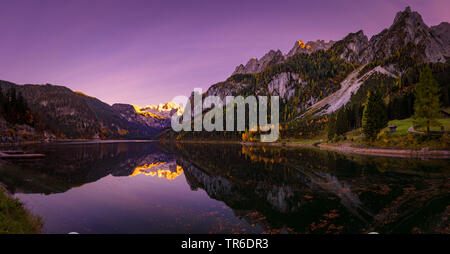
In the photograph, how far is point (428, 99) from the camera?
63.7m

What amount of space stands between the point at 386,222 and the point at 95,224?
2148 cm

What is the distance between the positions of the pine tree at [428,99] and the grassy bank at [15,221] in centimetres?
8610

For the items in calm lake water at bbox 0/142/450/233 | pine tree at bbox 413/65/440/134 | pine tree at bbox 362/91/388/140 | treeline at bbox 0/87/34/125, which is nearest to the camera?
calm lake water at bbox 0/142/450/233

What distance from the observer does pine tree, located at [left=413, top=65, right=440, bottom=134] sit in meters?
63.2

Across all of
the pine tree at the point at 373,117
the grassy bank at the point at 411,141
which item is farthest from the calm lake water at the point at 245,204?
the pine tree at the point at 373,117

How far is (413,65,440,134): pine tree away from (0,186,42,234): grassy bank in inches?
3390

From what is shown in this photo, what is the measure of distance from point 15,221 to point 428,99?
87.9m

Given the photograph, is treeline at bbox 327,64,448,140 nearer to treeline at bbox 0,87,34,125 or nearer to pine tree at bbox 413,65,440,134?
pine tree at bbox 413,65,440,134

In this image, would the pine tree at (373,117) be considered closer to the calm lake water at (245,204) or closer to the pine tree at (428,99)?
the pine tree at (428,99)

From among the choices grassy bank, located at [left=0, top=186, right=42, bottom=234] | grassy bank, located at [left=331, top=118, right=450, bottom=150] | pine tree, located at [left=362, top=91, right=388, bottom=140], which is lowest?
grassy bank, located at [left=0, top=186, right=42, bottom=234]

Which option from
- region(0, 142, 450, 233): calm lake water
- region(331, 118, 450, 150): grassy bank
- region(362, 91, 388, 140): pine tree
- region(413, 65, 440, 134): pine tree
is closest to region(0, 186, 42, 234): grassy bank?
region(0, 142, 450, 233): calm lake water

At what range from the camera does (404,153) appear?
64.1 metres

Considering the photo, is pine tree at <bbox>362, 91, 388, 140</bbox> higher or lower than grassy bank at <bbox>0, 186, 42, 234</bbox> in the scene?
higher
